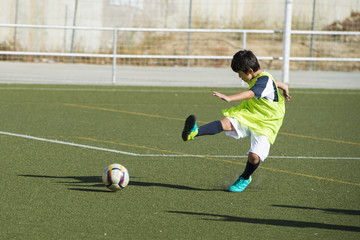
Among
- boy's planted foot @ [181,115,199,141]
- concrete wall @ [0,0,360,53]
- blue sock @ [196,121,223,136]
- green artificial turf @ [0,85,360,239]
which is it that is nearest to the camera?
green artificial turf @ [0,85,360,239]

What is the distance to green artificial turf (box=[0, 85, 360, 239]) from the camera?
5.60 meters

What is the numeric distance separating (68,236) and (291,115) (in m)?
8.95

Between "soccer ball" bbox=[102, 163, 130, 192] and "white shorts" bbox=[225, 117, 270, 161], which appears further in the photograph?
"white shorts" bbox=[225, 117, 270, 161]

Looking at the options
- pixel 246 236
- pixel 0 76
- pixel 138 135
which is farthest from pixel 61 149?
pixel 0 76

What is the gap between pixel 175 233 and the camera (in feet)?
17.7

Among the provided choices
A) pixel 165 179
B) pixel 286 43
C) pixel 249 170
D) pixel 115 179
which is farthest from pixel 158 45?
pixel 115 179

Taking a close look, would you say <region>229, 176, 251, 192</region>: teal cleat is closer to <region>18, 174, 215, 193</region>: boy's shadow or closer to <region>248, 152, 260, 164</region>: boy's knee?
<region>248, 152, 260, 164</region>: boy's knee

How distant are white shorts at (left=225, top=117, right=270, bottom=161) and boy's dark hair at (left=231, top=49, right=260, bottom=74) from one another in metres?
0.53

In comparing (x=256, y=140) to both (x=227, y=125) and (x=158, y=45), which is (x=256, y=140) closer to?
(x=227, y=125)

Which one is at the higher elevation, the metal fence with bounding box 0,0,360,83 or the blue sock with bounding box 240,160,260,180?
the metal fence with bounding box 0,0,360,83

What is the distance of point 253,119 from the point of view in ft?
22.9

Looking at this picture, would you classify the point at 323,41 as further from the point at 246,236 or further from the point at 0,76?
the point at 246,236

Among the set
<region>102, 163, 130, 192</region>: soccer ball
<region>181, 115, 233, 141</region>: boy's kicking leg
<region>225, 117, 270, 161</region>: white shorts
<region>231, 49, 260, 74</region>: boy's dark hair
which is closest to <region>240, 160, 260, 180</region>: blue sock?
<region>225, 117, 270, 161</region>: white shorts

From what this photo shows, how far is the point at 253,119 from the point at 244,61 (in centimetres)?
59
